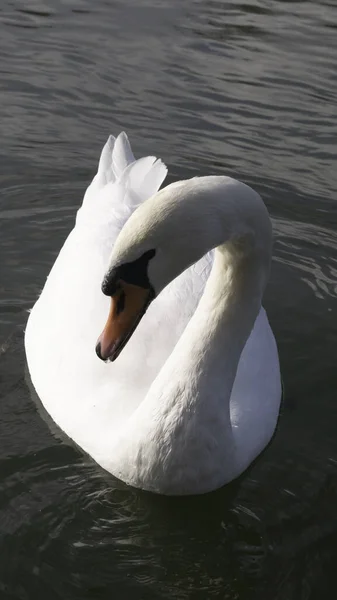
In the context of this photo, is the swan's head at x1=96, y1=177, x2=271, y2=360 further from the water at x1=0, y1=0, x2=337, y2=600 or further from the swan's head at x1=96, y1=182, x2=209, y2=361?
the water at x1=0, y1=0, x2=337, y2=600

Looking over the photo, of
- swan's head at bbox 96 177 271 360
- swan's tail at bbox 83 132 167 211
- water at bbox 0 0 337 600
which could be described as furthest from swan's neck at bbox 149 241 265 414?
swan's tail at bbox 83 132 167 211

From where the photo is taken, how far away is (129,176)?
7613 mm

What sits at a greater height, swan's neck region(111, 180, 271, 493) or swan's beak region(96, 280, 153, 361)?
swan's beak region(96, 280, 153, 361)

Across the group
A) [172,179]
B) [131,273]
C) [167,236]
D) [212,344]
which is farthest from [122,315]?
[172,179]

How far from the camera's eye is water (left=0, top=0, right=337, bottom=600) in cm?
539

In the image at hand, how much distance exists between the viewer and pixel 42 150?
31.6 ft

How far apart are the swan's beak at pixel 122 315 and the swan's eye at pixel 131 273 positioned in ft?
0.10

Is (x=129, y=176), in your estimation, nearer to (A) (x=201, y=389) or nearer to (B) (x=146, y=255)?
(A) (x=201, y=389)

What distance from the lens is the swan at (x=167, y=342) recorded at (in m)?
4.61

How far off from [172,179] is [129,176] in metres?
1.78

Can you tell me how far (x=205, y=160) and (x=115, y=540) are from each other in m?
4.82

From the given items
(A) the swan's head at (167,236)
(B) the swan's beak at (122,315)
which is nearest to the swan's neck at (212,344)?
(A) the swan's head at (167,236)

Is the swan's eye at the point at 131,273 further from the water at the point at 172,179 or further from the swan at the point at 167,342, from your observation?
the water at the point at 172,179

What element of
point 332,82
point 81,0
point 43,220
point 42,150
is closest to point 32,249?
point 43,220
